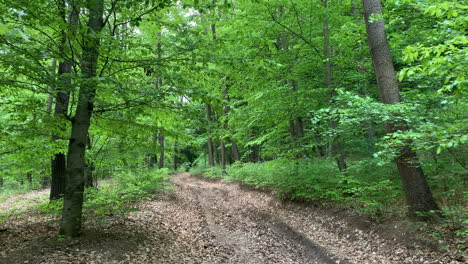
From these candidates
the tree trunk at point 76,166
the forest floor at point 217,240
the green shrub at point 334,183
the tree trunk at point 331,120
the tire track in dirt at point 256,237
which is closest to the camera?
the forest floor at point 217,240

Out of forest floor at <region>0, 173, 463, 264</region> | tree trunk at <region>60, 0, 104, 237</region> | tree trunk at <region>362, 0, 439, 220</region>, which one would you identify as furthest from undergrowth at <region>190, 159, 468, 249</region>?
tree trunk at <region>60, 0, 104, 237</region>

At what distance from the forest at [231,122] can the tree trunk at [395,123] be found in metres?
0.03

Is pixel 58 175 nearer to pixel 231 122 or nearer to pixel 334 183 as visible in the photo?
pixel 231 122

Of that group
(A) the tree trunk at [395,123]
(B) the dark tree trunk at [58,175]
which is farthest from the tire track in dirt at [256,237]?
(B) the dark tree trunk at [58,175]

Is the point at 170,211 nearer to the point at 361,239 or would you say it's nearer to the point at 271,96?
the point at 271,96

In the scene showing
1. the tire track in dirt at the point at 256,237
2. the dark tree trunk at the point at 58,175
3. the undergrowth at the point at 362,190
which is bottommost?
the tire track in dirt at the point at 256,237

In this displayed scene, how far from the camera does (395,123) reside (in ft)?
20.1

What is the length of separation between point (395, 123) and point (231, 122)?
606 cm

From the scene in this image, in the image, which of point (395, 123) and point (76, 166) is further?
point (395, 123)

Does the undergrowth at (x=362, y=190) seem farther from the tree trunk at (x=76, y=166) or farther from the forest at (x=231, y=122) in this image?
the tree trunk at (x=76, y=166)

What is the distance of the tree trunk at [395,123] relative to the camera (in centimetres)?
595

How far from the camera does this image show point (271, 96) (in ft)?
33.7

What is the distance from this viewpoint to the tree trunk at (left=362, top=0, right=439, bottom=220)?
5.95 m

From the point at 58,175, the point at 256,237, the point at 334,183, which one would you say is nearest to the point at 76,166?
the point at 58,175
